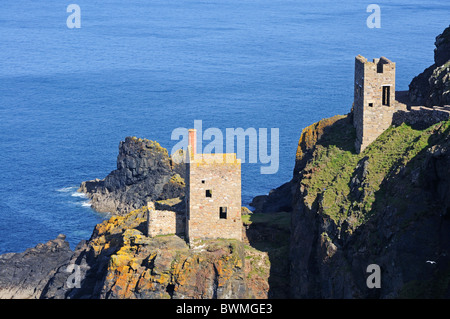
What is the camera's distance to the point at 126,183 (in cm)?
12988

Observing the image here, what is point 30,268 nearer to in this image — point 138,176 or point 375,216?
point 138,176

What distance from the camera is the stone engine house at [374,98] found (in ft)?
261

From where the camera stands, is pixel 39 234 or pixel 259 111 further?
pixel 259 111

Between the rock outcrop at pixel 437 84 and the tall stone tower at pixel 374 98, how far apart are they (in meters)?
4.14

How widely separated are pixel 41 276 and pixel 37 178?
54.8 m

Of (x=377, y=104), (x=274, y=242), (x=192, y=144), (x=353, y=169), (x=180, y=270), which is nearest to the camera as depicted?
(x=180, y=270)

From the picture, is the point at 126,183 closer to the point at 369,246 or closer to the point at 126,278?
the point at 126,278

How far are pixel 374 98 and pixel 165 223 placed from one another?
867 inches

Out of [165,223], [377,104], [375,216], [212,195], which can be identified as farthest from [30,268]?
[375,216]

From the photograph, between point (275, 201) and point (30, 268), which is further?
point (275, 201)

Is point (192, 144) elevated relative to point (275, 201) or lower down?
elevated

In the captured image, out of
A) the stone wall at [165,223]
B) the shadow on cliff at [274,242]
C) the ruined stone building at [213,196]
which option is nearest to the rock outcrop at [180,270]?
the stone wall at [165,223]

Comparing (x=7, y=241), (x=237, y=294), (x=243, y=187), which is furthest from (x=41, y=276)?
(x=243, y=187)

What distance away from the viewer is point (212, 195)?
7675 cm
